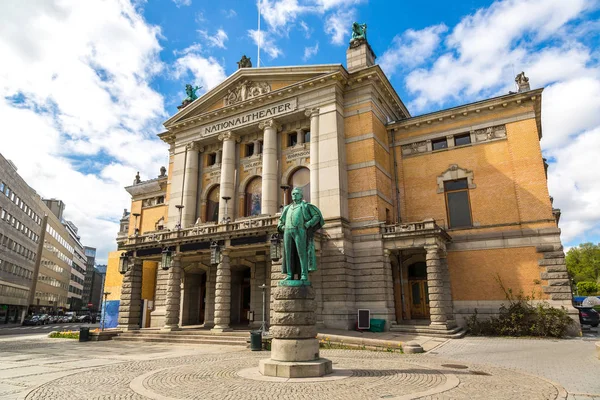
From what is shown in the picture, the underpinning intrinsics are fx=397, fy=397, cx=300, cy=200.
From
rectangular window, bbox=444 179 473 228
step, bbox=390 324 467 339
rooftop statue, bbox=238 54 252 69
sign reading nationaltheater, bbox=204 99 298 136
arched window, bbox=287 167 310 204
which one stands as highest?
rooftop statue, bbox=238 54 252 69

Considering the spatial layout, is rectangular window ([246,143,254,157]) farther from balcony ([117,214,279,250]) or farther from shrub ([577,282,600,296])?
shrub ([577,282,600,296])

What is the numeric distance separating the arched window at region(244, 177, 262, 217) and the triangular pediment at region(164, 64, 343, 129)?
639cm

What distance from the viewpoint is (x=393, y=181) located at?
28531mm

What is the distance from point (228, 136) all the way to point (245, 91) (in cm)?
377

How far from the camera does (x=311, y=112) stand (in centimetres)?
2778

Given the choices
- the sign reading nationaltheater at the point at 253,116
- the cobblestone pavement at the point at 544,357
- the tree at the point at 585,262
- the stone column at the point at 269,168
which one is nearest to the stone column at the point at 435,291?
the cobblestone pavement at the point at 544,357

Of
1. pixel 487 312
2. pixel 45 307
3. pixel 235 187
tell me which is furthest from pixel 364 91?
pixel 45 307

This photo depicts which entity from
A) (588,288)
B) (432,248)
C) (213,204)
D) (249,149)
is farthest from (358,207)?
(588,288)

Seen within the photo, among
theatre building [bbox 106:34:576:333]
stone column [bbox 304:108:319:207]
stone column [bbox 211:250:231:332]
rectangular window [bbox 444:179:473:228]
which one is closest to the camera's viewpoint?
stone column [bbox 211:250:231:332]

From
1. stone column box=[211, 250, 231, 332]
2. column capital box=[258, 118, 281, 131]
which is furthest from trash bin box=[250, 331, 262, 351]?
column capital box=[258, 118, 281, 131]

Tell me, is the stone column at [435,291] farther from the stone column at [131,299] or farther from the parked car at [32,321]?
the parked car at [32,321]

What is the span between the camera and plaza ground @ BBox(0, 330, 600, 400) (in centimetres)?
847

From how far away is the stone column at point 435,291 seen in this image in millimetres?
21266

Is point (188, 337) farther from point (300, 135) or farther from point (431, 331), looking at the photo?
point (300, 135)
